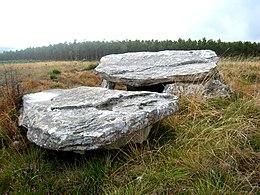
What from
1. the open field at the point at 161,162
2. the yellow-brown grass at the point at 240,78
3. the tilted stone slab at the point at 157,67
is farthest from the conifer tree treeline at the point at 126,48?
the open field at the point at 161,162

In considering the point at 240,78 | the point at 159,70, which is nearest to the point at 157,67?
the point at 159,70

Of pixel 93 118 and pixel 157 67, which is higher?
pixel 157 67

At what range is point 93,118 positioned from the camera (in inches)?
145

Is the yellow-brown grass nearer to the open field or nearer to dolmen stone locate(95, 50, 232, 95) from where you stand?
dolmen stone locate(95, 50, 232, 95)

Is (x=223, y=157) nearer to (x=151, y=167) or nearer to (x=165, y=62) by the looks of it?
(x=151, y=167)

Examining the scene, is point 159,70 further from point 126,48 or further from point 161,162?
point 126,48

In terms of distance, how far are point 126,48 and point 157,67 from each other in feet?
131

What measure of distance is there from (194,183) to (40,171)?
1.80 m

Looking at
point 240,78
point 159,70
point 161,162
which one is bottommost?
point 161,162

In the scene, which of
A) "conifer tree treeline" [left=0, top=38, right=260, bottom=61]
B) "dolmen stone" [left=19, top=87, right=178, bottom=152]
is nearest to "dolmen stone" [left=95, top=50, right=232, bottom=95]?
"dolmen stone" [left=19, top=87, right=178, bottom=152]

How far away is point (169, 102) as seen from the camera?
14.1 ft

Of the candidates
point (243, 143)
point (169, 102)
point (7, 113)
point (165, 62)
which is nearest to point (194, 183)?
point (243, 143)

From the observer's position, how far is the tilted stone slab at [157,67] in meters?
6.29

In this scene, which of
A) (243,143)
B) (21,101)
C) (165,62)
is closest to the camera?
(243,143)
